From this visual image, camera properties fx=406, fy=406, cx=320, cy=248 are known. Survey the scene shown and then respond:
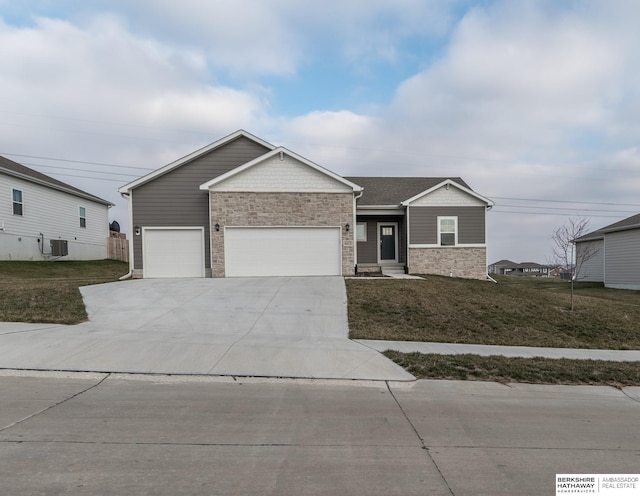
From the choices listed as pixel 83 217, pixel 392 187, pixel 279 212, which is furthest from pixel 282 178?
pixel 83 217

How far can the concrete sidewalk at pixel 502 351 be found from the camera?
7.98m

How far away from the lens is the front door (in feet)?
68.2

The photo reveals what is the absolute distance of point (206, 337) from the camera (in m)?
8.41

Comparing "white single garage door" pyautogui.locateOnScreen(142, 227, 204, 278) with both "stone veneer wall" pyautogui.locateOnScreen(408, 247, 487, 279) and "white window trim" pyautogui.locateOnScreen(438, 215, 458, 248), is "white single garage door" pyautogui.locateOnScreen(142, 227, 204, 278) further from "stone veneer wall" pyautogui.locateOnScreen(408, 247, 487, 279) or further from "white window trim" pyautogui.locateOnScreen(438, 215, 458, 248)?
"white window trim" pyautogui.locateOnScreen(438, 215, 458, 248)

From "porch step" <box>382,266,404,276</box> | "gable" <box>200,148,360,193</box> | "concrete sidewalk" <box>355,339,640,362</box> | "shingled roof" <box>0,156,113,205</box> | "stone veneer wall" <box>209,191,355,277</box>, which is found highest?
"shingled roof" <box>0,156,113,205</box>

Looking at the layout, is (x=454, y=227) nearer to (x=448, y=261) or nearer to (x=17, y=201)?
(x=448, y=261)

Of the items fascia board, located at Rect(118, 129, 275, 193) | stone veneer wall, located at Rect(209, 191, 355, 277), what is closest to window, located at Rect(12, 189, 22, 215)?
fascia board, located at Rect(118, 129, 275, 193)

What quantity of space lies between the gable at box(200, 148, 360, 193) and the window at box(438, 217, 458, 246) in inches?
202

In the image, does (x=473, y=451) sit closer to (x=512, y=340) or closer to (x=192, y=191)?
(x=512, y=340)

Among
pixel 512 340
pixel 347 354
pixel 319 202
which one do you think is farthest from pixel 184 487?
pixel 319 202

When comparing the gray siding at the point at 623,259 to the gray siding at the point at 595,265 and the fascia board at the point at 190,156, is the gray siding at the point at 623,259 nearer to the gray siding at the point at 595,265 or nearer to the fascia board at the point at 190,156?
the gray siding at the point at 595,265

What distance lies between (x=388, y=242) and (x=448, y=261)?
3.14 meters

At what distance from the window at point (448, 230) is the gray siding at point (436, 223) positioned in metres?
0.16

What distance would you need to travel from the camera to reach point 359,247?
811 inches
